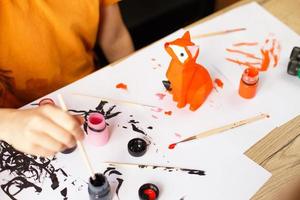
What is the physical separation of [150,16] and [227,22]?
45cm

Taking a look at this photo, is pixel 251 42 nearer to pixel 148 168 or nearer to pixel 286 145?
pixel 286 145

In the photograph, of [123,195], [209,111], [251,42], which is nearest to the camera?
[123,195]

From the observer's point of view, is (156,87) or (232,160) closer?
(232,160)

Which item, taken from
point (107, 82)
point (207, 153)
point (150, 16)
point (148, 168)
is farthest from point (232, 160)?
point (150, 16)

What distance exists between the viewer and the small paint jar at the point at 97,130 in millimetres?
784

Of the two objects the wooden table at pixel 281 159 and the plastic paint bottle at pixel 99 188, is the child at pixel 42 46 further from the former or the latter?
the wooden table at pixel 281 159

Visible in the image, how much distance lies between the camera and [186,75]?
2.70 feet

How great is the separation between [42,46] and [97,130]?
253 mm

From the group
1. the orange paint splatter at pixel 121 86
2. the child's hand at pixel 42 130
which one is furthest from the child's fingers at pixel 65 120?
the orange paint splatter at pixel 121 86

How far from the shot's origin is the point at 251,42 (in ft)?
3.21

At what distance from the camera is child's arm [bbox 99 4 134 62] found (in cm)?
103

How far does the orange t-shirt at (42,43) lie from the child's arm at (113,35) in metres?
0.04

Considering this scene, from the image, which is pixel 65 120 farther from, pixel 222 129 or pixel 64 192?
pixel 222 129

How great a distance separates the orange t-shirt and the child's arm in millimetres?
37
